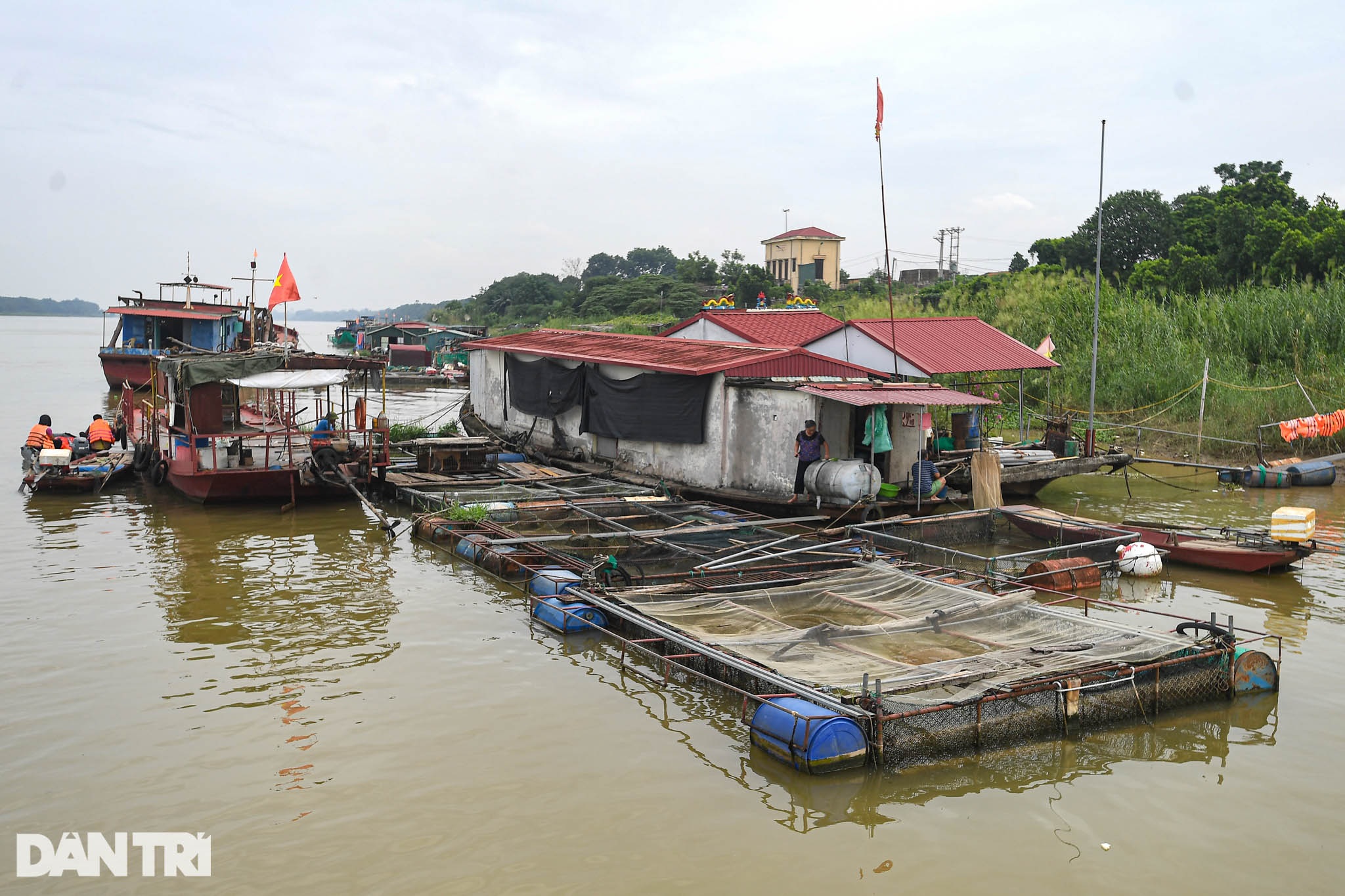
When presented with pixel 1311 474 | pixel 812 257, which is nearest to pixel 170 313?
pixel 1311 474

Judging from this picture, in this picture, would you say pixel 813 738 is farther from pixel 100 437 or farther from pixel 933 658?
pixel 100 437

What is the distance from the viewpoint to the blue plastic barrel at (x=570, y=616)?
10469mm

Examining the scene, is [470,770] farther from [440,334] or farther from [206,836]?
[440,334]

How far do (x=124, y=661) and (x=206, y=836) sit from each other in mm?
4021

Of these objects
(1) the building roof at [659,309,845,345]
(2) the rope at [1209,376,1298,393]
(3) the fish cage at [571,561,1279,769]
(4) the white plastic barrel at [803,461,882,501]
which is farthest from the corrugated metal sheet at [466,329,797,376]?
(2) the rope at [1209,376,1298,393]

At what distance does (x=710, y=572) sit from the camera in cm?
1158

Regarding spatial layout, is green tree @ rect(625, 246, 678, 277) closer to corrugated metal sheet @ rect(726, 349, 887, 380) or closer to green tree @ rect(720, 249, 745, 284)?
green tree @ rect(720, 249, 745, 284)

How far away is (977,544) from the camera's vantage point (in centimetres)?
1489

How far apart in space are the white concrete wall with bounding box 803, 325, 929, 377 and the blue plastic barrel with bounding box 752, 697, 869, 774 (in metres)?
11.9

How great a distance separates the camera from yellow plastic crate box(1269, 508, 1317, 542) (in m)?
12.9

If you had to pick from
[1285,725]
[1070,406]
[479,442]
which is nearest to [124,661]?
[1285,725]

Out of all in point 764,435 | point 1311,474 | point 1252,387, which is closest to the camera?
point 764,435

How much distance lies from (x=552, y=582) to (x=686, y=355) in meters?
Answer: 8.32

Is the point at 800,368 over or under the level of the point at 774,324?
under
